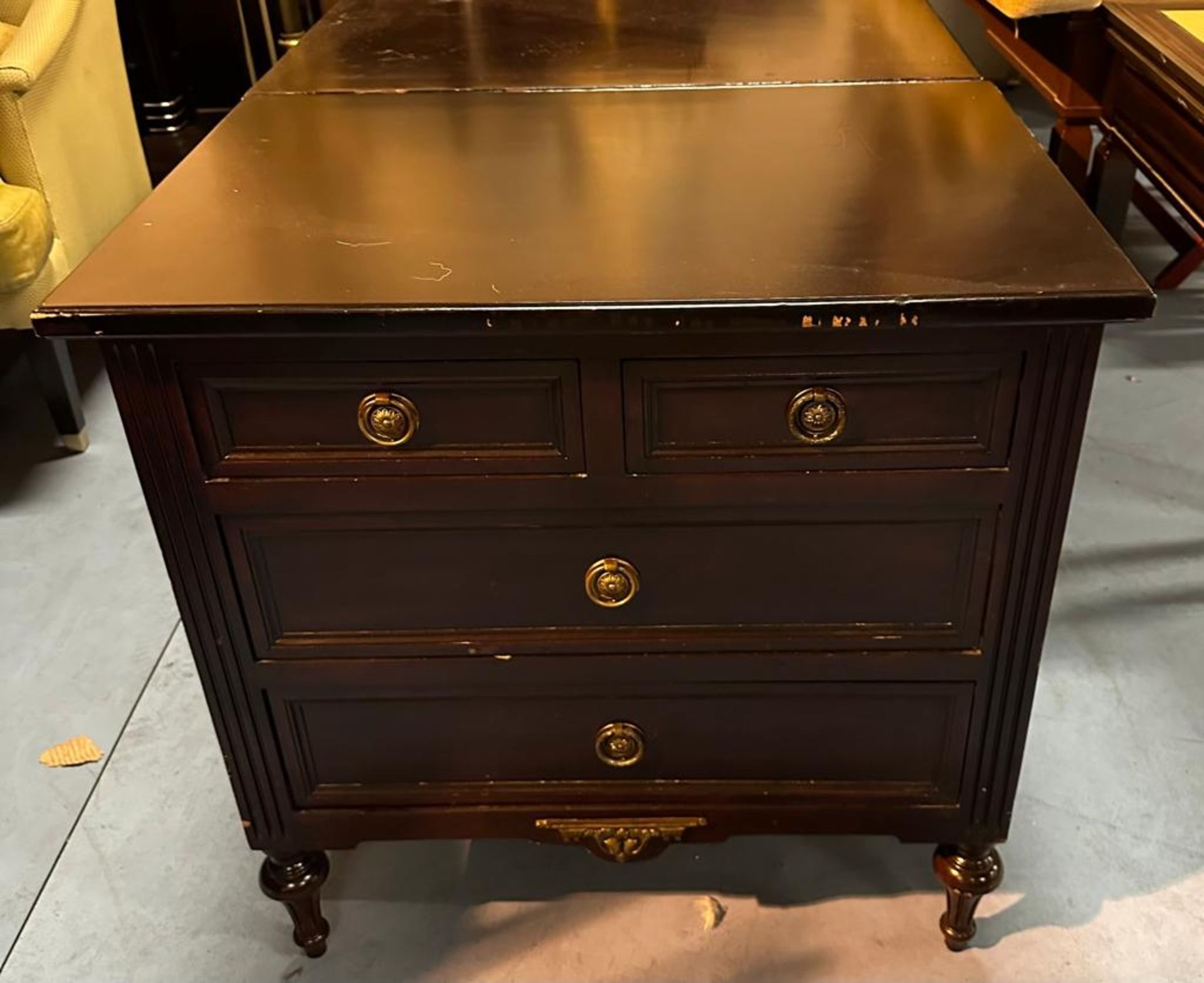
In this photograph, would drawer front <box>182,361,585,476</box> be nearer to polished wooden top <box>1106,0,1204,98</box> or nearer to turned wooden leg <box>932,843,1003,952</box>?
turned wooden leg <box>932,843,1003,952</box>

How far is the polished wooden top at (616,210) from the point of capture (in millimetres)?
828

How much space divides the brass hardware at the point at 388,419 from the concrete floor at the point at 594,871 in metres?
0.64

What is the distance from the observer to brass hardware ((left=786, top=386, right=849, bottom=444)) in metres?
0.87

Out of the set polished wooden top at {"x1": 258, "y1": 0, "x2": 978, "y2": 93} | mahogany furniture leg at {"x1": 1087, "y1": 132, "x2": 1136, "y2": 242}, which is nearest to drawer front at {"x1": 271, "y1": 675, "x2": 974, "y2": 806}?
polished wooden top at {"x1": 258, "y1": 0, "x2": 978, "y2": 93}

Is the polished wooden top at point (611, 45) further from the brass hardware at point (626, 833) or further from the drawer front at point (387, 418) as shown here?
the brass hardware at point (626, 833)

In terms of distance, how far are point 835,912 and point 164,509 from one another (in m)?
0.82

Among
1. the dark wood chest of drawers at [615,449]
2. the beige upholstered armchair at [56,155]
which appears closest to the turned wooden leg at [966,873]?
the dark wood chest of drawers at [615,449]

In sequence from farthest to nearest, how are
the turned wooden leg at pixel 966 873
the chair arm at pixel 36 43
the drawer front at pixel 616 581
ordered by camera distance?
the chair arm at pixel 36 43, the turned wooden leg at pixel 966 873, the drawer front at pixel 616 581

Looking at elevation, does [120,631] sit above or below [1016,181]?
below

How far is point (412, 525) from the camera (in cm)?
95

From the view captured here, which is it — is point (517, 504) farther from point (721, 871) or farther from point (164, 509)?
point (721, 871)

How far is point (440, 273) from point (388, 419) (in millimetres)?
116

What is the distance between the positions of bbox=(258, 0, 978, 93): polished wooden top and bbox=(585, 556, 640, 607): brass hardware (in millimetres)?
551

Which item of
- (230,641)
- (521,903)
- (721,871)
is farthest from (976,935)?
(230,641)
